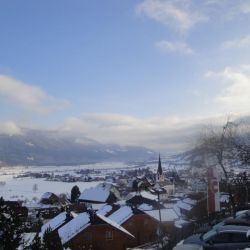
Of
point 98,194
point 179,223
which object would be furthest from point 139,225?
point 98,194

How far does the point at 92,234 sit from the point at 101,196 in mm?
57356

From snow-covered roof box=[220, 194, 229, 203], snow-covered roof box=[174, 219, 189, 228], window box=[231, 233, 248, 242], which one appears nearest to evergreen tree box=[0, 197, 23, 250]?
window box=[231, 233, 248, 242]

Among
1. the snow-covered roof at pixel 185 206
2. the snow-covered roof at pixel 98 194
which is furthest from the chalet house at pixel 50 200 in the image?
the snow-covered roof at pixel 185 206

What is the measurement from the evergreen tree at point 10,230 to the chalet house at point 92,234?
23.7 metres

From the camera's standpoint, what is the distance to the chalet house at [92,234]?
38594 millimetres

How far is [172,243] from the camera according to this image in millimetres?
22641

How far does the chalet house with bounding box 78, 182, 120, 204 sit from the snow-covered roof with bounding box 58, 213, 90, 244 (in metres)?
52.8

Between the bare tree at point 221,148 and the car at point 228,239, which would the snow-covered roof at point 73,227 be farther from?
the car at point 228,239

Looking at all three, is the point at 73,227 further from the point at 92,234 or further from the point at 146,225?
the point at 146,225

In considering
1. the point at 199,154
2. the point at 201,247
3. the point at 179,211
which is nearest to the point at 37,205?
the point at 179,211

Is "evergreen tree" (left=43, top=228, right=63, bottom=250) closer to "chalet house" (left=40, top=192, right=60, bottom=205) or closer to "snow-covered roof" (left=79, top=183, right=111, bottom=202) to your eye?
"snow-covered roof" (left=79, top=183, right=111, bottom=202)

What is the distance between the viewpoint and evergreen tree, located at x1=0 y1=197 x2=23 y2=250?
14289 millimetres

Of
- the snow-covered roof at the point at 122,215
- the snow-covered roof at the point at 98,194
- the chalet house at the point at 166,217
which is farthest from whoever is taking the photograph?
the snow-covered roof at the point at 98,194

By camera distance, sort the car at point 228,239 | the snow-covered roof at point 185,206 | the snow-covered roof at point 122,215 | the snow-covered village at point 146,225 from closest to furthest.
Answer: the snow-covered village at point 146,225 → the car at point 228,239 → the snow-covered roof at point 122,215 → the snow-covered roof at point 185,206
